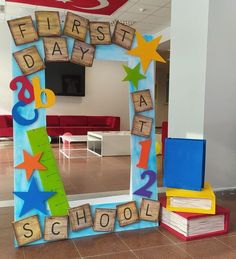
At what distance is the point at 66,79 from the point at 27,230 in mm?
7540

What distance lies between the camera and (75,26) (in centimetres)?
223

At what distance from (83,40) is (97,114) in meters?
7.66

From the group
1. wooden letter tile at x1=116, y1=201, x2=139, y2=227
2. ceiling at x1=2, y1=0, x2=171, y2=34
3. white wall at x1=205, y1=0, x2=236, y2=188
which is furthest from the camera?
ceiling at x1=2, y1=0, x2=171, y2=34

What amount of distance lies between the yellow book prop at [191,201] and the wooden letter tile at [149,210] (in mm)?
114

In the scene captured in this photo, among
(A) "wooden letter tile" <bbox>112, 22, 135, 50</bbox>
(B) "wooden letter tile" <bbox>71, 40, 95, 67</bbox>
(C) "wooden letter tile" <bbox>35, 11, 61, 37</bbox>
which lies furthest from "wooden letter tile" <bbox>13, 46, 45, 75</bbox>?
(A) "wooden letter tile" <bbox>112, 22, 135, 50</bbox>

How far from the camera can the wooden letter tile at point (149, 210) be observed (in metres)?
2.54

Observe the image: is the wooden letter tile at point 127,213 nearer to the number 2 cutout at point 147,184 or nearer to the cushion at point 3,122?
the number 2 cutout at point 147,184

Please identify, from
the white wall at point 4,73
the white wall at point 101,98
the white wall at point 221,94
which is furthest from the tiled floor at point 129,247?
the white wall at point 101,98

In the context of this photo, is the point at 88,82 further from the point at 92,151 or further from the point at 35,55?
the point at 35,55

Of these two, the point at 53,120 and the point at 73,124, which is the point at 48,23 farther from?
the point at 73,124

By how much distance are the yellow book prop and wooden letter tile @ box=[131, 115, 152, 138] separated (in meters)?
0.52

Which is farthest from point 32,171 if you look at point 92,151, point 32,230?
point 92,151

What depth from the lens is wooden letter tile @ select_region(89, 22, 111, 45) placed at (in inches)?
90.9

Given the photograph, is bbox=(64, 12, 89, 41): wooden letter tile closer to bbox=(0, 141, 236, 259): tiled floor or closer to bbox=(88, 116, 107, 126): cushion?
bbox=(0, 141, 236, 259): tiled floor
